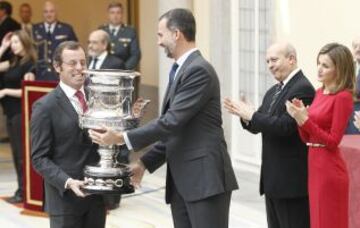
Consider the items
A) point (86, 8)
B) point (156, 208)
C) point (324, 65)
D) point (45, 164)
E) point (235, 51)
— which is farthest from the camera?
point (86, 8)

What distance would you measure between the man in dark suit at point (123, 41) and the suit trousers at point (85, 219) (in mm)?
6279

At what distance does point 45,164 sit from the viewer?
5.22 meters

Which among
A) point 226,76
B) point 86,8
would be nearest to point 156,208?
point 226,76

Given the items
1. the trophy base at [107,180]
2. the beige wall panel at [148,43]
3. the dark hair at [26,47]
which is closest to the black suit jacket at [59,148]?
the trophy base at [107,180]

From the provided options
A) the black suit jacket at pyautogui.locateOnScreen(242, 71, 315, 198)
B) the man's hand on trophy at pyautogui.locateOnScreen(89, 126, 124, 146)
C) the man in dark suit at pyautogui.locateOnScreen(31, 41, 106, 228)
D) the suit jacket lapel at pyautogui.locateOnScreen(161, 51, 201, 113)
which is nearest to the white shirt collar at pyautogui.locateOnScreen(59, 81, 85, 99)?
the man in dark suit at pyautogui.locateOnScreen(31, 41, 106, 228)

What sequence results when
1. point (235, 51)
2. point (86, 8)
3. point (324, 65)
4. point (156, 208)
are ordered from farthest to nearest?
point (86, 8) → point (235, 51) → point (156, 208) → point (324, 65)

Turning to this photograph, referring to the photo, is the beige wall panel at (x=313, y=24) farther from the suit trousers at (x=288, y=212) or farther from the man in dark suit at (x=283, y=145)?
the suit trousers at (x=288, y=212)

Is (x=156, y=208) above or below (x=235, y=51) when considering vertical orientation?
below

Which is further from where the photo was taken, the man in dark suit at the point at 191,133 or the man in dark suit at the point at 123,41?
the man in dark suit at the point at 123,41

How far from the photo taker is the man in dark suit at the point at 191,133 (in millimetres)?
5238

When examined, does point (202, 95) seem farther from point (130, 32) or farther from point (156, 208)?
point (130, 32)

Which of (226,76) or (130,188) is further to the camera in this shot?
(226,76)

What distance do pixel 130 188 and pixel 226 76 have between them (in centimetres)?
650

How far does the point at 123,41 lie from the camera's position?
1190 cm
